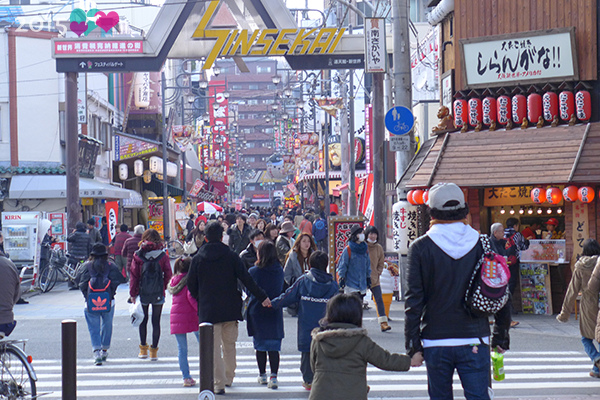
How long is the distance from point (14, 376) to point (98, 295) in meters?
3.34

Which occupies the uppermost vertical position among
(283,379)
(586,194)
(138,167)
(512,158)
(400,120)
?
(138,167)

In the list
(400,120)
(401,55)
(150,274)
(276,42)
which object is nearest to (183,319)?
(150,274)

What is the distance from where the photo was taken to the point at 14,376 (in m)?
7.32

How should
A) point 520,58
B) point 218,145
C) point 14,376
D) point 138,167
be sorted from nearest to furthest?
point 14,376, point 520,58, point 138,167, point 218,145

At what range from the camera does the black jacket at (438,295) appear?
5090 mm

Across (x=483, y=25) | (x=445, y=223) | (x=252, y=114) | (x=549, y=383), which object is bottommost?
(x=549, y=383)

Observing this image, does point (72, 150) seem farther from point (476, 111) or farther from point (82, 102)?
point (476, 111)

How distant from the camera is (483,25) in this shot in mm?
16359

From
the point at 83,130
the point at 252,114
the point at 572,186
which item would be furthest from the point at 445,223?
the point at 252,114

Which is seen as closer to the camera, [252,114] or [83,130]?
[83,130]

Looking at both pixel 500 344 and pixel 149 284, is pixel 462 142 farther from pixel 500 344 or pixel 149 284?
pixel 500 344

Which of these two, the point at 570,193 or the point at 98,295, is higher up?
the point at 570,193

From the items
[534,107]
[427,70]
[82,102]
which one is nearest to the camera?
[534,107]

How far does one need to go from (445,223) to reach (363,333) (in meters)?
0.89
